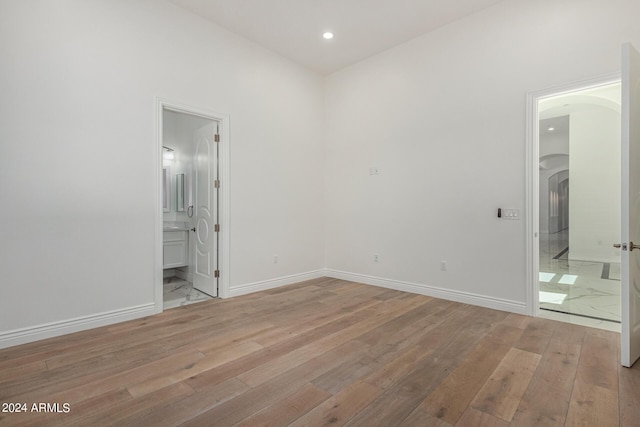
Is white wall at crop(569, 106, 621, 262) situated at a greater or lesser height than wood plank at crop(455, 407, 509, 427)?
greater

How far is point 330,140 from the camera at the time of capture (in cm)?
554

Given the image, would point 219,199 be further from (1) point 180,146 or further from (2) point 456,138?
(2) point 456,138

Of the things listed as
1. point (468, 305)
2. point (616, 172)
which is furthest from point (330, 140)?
point (616, 172)

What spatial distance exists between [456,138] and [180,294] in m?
4.31

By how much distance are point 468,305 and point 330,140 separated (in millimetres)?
3393

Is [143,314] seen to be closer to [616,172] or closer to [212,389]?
[212,389]

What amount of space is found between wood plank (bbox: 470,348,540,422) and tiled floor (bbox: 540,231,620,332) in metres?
1.31

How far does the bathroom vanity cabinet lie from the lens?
16.2 ft

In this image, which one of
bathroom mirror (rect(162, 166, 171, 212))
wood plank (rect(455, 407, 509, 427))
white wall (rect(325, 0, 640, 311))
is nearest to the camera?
wood plank (rect(455, 407, 509, 427))

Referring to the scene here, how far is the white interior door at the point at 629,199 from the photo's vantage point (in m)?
2.30

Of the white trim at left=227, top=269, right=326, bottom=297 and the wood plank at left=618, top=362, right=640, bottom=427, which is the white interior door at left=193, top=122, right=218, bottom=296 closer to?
the white trim at left=227, top=269, right=326, bottom=297

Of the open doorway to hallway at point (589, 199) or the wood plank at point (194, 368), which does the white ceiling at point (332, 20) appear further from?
the wood plank at point (194, 368)

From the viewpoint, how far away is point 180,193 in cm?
559

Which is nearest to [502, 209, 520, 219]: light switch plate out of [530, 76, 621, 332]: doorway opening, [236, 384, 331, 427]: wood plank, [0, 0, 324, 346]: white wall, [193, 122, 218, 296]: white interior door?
[530, 76, 621, 332]: doorway opening
